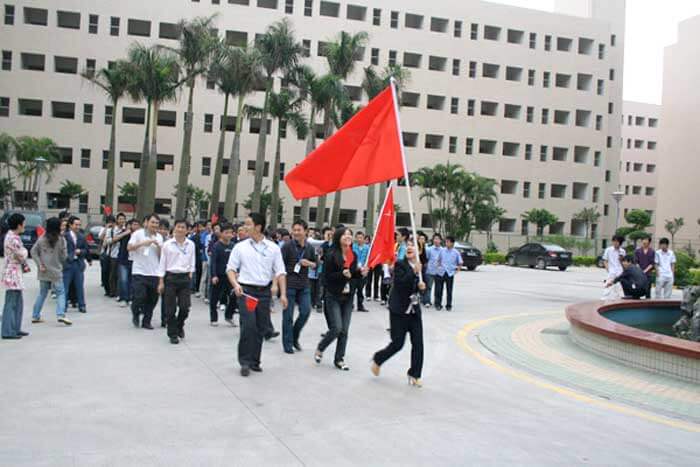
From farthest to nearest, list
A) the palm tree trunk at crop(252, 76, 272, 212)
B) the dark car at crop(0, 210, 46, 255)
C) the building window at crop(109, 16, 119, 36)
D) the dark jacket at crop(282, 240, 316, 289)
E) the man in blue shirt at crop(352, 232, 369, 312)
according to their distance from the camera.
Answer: the building window at crop(109, 16, 119, 36) → the palm tree trunk at crop(252, 76, 272, 212) → the dark car at crop(0, 210, 46, 255) → the man in blue shirt at crop(352, 232, 369, 312) → the dark jacket at crop(282, 240, 316, 289)

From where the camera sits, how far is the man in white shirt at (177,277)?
373 inches

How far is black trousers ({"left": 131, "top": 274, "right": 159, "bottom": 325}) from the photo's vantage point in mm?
10520

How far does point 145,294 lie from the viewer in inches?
420

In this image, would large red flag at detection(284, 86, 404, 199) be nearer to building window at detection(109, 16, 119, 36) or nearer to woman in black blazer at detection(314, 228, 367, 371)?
woman in black blazer at detection(314, 228, 367, 371)

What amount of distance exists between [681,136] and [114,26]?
182 feet

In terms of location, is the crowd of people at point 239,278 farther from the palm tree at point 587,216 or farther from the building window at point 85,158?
the palm tree at point 587,216

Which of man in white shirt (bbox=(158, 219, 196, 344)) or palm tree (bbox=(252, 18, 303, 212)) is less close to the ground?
palm tree (bbox=(252, 18, 303, 212))

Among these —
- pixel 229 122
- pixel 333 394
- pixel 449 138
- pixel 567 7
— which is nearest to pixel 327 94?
pixel 229 122

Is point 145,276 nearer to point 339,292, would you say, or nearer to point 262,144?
point 339,292

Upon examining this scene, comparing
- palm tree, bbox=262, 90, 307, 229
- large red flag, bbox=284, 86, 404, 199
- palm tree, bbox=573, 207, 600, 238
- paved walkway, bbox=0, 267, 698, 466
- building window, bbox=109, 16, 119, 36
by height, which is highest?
building window, bbox=109, 16, 119, 36

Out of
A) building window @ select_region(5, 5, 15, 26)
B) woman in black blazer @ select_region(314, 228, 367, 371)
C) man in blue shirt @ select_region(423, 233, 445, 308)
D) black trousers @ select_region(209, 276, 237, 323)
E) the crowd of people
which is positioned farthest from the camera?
building window @ select_region(5, 5, 15, 26)

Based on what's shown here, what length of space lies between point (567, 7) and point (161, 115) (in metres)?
46.9

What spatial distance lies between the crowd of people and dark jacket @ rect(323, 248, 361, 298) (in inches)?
0.5

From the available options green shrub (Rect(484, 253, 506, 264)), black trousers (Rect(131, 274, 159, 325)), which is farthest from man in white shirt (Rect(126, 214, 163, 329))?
green shrub (Rect(484, 253, 506, 264))
